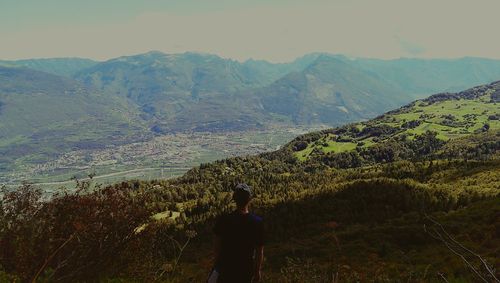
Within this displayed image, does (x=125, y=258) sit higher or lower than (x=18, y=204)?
lower

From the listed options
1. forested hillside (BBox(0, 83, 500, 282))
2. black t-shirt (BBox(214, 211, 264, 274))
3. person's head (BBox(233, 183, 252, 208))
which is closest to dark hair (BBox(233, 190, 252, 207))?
person's head (BBox(233, 183, 252, 208))

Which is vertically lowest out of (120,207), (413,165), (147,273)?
(413,165)

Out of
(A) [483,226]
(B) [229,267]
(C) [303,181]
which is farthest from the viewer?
(C) [303,181]

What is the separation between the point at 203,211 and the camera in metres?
114

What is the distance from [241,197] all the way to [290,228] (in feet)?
254

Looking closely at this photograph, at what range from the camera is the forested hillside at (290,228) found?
7348mm

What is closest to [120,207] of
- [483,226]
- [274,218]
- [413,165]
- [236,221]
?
[236,221]

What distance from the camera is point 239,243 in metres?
8.23

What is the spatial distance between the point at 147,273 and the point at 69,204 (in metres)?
2.17

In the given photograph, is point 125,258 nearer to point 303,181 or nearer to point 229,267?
point 229,267

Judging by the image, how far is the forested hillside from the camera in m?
7.35

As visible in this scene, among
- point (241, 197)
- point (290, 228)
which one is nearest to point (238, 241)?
point (241, 197)

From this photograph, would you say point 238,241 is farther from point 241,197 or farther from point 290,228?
point 290,228

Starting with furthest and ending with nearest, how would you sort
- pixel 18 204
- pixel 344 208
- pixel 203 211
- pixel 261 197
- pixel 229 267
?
pixel 261 197 → pixel 203 211 → pixel 344 208 → pixel 18 204 → pixel 229 267
